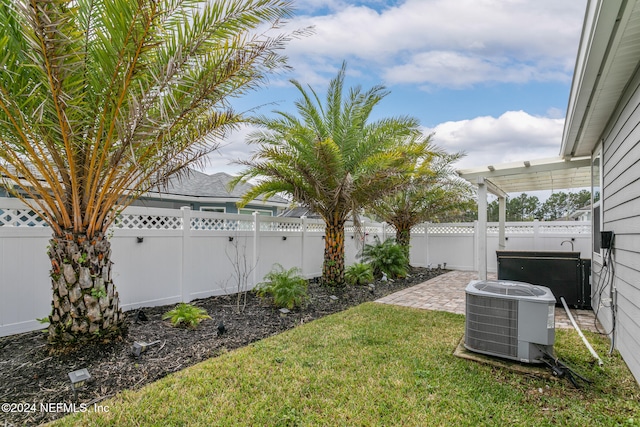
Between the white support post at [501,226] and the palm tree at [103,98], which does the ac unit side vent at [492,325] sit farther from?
the white support post at [501,226]

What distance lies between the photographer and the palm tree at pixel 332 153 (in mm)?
6570

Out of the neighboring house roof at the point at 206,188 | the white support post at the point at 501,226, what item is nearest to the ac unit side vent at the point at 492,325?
the white support post at the point at 501,226

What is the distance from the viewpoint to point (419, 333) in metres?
4.54

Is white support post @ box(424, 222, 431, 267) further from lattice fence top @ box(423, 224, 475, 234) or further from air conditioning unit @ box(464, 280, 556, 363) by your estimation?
air conditioning unit @ box(464, 280, 556, 363)

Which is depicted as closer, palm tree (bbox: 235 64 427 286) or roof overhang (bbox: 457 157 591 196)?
palm tree (bbox: 235 64 427 286)

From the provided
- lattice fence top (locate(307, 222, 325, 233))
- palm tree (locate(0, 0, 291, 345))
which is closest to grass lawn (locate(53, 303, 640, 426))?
palm tree (locate(0, 0, 291, 345))

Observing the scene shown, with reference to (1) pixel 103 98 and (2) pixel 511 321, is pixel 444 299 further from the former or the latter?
(1) pixel 103 98

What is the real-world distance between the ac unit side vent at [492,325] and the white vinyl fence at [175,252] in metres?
4.08

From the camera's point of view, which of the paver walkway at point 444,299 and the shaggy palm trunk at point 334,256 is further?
the shaggy palm trunk at point 334,256

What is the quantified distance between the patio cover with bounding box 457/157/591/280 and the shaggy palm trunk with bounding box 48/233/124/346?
20.9ft

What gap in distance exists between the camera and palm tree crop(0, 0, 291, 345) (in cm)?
282

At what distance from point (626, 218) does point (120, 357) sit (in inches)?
213

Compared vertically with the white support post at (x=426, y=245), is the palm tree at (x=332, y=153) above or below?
above

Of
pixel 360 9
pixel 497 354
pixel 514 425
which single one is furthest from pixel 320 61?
pixel 514 425
